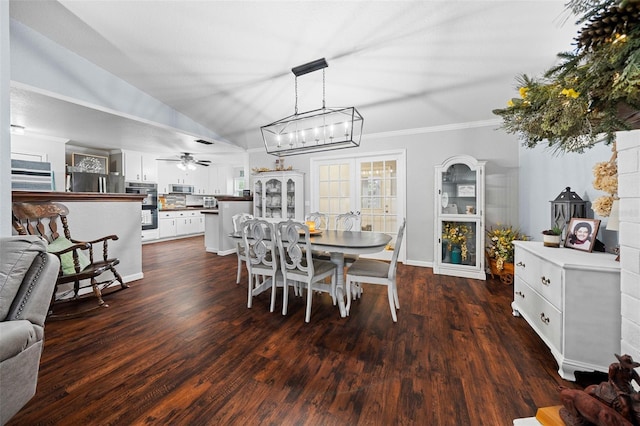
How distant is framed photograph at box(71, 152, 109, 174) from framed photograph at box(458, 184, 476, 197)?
7361mm

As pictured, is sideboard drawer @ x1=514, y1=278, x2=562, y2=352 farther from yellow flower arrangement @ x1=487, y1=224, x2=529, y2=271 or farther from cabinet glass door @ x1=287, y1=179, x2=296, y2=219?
cabinet glass door @ x1=287, y1=179, x2=296, y2=219

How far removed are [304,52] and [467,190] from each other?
283 cm

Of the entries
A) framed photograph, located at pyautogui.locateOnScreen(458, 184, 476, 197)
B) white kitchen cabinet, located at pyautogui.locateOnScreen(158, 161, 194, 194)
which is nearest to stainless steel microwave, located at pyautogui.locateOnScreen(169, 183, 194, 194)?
white kitchen cabinet, located at pyautogui.locateOnScreen(158, 161, 194, 194)

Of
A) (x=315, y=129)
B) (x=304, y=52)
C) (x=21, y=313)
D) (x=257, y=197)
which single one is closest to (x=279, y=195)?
(x=257, y=197)

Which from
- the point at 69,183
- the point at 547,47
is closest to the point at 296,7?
the point at 547,47

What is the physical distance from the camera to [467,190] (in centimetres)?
361

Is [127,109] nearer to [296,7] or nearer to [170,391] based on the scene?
[296,7]

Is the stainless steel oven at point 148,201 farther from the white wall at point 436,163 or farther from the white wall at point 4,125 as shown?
the white wall at point 436,163

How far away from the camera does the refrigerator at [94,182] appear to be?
16.9 ft

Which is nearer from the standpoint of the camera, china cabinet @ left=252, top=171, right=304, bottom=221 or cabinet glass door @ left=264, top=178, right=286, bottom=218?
china cabinet @ left=252, top=171, right=304, bottom=221

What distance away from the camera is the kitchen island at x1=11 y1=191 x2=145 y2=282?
2.92 metres

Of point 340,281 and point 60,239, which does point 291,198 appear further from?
point 60,239

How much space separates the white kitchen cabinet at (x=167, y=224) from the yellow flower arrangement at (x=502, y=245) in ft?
23.8

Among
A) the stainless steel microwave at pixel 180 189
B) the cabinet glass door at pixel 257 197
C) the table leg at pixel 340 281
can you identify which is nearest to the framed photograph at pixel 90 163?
the stainless steel microwave at pixel 180 189
